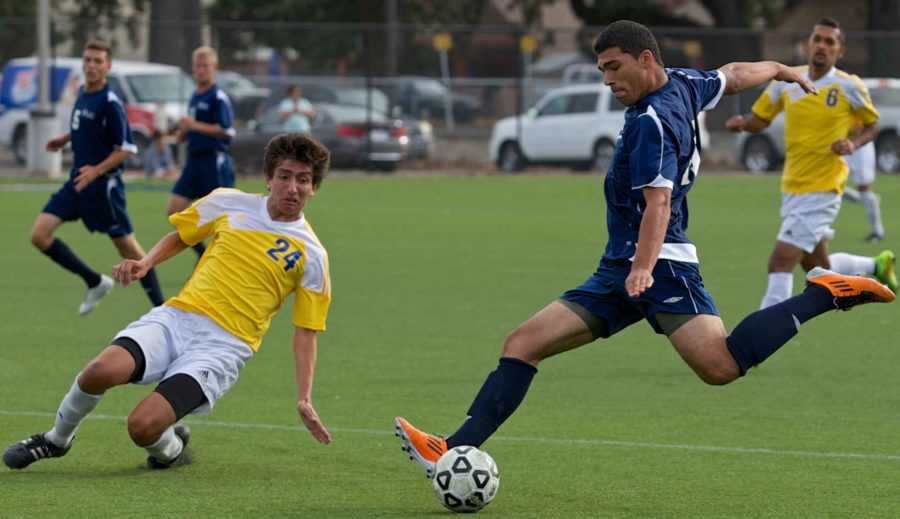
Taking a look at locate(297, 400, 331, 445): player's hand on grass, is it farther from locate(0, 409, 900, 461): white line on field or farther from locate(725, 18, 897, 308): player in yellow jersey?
locate(725, 18, 897, 308): player in yellow jersey

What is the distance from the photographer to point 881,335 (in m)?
11.7

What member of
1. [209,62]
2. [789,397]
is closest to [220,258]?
[789,397]

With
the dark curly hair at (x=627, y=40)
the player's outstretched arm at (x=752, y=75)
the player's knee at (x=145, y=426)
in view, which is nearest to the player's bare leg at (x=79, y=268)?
the player's knee at (x=145, y=426)

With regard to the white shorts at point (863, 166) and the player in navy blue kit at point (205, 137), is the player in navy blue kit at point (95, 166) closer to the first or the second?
the player in navy blue kit at point (205, 137)

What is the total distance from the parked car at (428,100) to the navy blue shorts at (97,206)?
22.1 metres

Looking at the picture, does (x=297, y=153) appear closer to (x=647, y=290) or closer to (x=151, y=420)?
(x=151, y=420)

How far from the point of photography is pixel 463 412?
8.55m

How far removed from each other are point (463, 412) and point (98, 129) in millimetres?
4866

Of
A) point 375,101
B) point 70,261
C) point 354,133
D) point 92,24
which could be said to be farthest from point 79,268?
point 92,24

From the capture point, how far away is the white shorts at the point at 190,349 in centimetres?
650

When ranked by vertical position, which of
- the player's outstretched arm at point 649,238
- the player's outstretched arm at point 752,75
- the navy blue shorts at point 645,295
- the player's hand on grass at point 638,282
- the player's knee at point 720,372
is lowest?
the player's knee at point 720,372

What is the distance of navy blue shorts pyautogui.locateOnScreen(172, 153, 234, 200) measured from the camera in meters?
14.8

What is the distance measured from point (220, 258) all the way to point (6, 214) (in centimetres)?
1564

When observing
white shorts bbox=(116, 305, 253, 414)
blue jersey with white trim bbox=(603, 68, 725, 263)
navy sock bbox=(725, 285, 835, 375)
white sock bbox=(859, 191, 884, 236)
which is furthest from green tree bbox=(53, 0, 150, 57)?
navy sock bbox=(725, 285, 835, 375)
